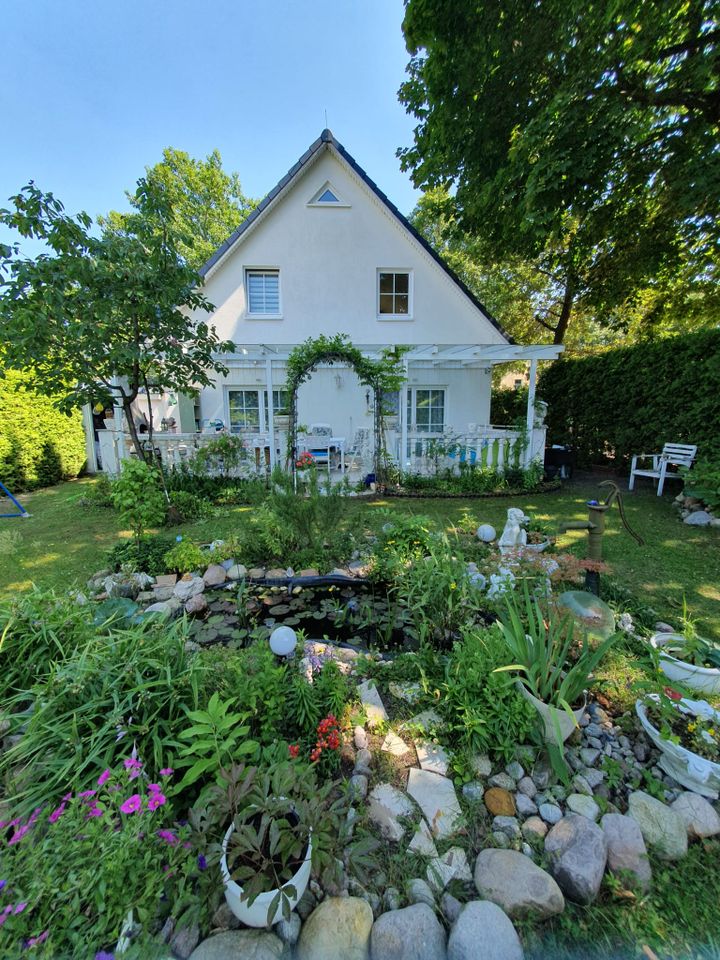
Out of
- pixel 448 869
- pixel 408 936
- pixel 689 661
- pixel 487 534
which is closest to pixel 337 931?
pixel 408 936

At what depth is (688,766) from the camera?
1.66 meters

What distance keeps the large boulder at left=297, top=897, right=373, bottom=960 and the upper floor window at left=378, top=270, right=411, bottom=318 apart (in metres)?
10.5

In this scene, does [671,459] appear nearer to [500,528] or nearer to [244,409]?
[500,528]

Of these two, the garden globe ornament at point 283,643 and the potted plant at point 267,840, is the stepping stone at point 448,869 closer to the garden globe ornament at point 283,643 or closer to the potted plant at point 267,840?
the potted plant at point 267,840

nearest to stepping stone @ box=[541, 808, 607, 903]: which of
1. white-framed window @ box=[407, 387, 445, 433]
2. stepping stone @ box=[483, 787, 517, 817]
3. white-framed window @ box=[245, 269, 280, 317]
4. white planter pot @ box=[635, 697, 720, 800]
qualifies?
stepping stone @ box=[483, 787, 517, 817]

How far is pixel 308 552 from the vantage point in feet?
13.1

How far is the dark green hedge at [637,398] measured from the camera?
22.7ft

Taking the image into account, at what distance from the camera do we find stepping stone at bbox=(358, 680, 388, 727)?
6.76ft

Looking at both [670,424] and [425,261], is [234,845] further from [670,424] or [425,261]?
[425,261]

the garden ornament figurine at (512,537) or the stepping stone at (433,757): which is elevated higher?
the garden ornament figurine at (512,537)

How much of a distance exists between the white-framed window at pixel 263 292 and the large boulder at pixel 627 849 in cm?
1042

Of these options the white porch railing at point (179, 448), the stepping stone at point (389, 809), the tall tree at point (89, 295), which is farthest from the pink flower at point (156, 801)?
the white porch railing at point (179, 448)

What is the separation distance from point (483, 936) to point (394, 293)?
430 inches

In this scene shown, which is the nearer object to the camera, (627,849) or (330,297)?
(627,849)
